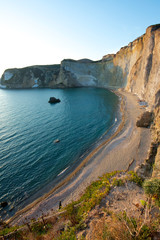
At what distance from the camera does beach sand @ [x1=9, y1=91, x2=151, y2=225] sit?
1361 centimetres

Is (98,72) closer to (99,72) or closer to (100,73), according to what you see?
(99,72)

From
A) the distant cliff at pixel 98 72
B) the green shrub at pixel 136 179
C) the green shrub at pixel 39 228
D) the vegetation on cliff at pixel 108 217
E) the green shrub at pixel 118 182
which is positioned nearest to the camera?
the vegetation on cliff at pixel 108 217

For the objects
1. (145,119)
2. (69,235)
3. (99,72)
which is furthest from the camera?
(99,72)

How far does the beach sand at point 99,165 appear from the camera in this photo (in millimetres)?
13609

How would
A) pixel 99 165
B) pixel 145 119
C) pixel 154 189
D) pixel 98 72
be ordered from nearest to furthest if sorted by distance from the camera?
pixel 154 189 → pixel 99 165 → pixel 145 119 → pixel 98 72

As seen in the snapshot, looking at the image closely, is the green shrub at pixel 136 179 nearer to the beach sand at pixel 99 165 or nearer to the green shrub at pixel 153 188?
the green shrub at pixel 153 188

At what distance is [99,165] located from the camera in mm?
19062

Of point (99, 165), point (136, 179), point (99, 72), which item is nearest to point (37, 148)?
point (99, 165)

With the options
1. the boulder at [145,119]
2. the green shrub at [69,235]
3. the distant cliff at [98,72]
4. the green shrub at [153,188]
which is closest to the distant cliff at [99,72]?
the distant cliff at [98,72]

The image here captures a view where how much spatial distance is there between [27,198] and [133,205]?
1302 centimetres

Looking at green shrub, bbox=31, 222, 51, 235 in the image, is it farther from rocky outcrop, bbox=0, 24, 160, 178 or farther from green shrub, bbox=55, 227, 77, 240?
rocky outcrop, bbox=0, 24, 160, 178

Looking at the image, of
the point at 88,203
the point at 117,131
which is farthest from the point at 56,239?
the point at 117,131

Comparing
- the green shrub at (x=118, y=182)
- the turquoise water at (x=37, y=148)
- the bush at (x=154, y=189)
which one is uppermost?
the bush at (x=154, y=189)

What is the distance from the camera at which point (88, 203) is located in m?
9.41
